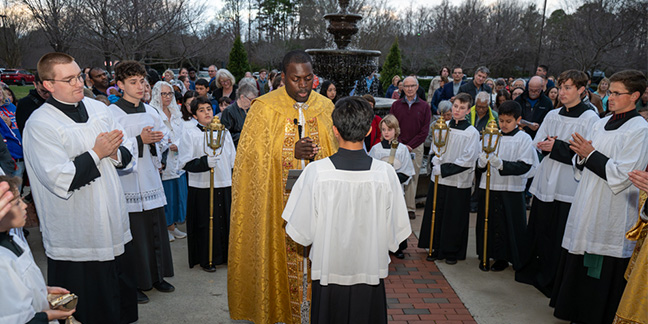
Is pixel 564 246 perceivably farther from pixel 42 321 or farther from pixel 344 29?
pixel 344 29

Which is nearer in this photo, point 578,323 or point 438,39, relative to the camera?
point 578,323

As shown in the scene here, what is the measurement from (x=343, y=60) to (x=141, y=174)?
21.1ft

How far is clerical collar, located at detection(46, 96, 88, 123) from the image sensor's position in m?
3.78

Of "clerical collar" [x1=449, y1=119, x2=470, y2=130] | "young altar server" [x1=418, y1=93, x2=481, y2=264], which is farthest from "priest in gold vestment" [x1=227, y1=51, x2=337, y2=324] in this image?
"clerical collar" [x1=449, y1=119, x2=470, y2=130]

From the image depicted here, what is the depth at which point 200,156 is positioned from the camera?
589cm

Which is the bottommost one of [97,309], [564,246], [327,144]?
[97,309]

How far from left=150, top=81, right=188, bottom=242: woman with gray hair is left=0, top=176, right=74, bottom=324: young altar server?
413cm

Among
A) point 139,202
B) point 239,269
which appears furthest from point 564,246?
point 139,202

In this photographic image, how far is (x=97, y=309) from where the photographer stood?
4.05m

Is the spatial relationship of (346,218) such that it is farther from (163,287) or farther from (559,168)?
(559,168)

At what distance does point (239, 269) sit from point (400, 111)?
5.37m

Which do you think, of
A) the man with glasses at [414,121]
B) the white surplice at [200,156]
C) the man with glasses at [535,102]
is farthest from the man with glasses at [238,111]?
the man with glasses at [535,102]

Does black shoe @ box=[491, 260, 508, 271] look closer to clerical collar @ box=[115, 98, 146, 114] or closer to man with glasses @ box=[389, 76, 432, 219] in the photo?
man with glasses @ box=[389, 76, 432, 219]

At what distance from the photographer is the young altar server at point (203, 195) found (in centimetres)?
591
